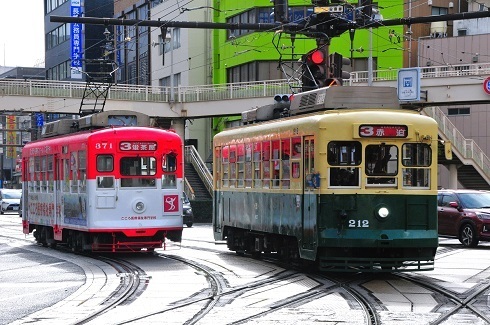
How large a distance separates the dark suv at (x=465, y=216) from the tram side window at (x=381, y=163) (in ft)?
35.1

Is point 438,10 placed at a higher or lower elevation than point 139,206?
higher

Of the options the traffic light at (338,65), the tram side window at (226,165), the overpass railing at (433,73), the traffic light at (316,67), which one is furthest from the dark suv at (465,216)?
the overpass railing at (433,73)

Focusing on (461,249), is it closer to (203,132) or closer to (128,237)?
(128,237)

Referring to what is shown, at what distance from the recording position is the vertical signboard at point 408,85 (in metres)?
44.0

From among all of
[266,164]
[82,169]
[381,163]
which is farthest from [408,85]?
[381,163]

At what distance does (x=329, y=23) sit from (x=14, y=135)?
79063mm

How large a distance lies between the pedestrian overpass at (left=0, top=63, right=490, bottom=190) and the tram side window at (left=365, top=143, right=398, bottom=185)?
2721 centimetres

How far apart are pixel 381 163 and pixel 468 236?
11287 millimetres

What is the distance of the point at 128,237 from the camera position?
23.7 metres

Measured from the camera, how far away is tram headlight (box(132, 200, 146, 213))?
2352 centimetres

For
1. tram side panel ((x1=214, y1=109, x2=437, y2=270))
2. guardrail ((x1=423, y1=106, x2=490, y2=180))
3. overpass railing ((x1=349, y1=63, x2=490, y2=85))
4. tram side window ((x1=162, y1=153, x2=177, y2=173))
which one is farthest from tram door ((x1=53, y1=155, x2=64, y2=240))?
guardrail ((x1=423, y1=106, x2=490, y2=180))

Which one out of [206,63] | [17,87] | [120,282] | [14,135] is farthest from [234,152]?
[14,135]

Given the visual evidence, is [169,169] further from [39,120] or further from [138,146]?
[39,120]

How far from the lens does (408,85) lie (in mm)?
44500
